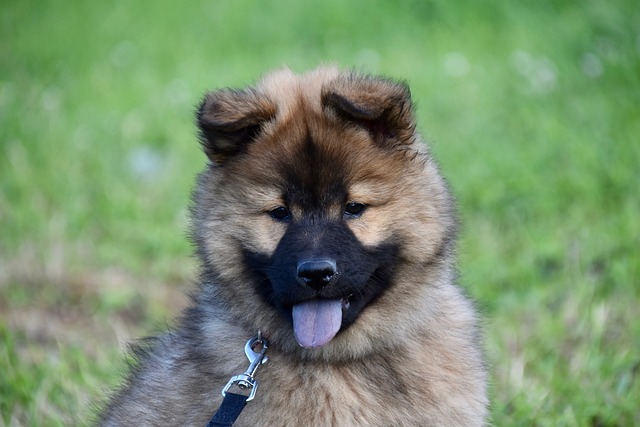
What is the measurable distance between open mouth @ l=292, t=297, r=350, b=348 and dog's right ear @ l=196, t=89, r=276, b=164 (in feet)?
1.99

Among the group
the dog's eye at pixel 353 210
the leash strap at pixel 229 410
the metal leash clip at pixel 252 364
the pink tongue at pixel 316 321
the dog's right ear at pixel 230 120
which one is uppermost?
the dog's right ear at pixel 230 120

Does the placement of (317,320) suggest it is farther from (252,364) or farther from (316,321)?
(252,364)

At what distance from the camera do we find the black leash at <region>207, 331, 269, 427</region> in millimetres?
2752

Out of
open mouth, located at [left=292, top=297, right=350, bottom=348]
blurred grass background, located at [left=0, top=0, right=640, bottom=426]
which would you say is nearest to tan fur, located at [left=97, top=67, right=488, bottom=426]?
open mouth, located at [left=292, top=297, right=350, bottom=348]

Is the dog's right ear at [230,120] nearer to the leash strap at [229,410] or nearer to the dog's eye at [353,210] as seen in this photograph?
the dog's eye at [353,210]

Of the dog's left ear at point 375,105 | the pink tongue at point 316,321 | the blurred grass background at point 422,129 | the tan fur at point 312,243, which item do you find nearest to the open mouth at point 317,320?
the pink tongue at point 316,321

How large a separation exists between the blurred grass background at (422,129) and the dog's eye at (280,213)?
1167 mm

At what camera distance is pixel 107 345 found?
15.7 feet

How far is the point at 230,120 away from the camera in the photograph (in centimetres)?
293

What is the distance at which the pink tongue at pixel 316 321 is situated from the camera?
2.86 meters

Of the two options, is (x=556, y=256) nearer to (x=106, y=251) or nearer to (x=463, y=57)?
(x=106, y=251)

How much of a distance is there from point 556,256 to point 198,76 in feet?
14.3

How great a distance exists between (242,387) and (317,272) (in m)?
0.47

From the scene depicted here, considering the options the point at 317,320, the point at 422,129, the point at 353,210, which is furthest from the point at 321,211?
the point at 422,129
